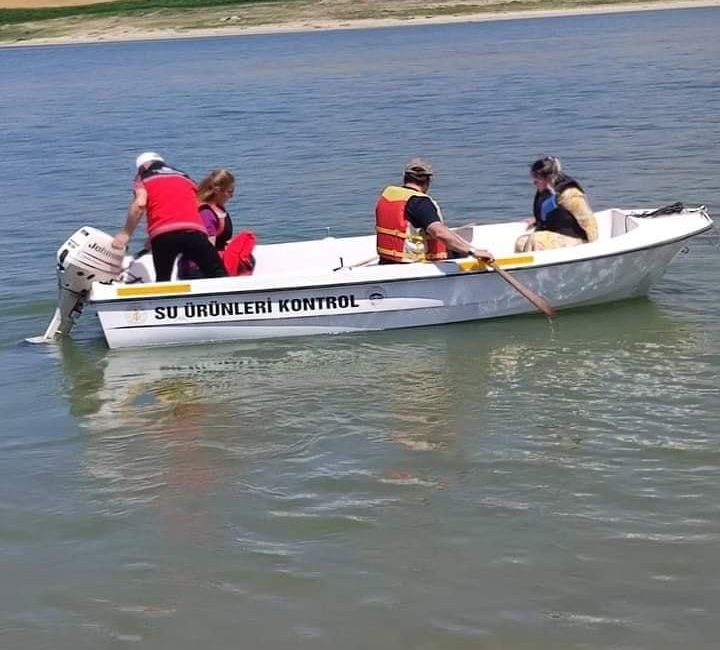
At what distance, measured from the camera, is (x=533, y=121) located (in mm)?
23094

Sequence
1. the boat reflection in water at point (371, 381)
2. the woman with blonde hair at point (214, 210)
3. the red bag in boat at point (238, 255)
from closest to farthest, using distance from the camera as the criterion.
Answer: the boat reflection in water at point (371, 381), the woman with blonde hair at point (214, 210), the red bag in boat at point (238, 255)

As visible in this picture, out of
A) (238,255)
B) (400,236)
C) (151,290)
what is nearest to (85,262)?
(151,290)

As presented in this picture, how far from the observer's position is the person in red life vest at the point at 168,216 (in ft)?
31.7

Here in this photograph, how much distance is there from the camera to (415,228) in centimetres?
991

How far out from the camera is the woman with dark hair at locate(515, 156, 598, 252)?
10.1 metres

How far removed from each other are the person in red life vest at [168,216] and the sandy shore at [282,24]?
172 ft

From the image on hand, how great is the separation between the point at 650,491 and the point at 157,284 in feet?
14.0

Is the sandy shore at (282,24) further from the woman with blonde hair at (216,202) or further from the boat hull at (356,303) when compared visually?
the woman with blonde hair at (216,202)

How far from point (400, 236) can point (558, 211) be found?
1.25 meters

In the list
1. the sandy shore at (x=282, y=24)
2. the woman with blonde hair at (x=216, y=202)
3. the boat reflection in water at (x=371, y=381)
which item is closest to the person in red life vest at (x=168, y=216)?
the woman with blonde hair at (x=216, y=202)

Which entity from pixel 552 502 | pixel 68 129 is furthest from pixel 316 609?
pixel 68 129

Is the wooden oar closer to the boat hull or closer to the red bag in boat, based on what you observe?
the boat hull

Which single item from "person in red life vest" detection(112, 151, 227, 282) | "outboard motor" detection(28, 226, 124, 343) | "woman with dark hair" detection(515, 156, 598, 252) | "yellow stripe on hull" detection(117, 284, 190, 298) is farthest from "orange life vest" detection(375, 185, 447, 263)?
"outboard motor" detection(28, 226, 124, 343)

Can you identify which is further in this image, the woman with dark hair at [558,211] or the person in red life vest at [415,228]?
the woman with dark hair at [558,211]
